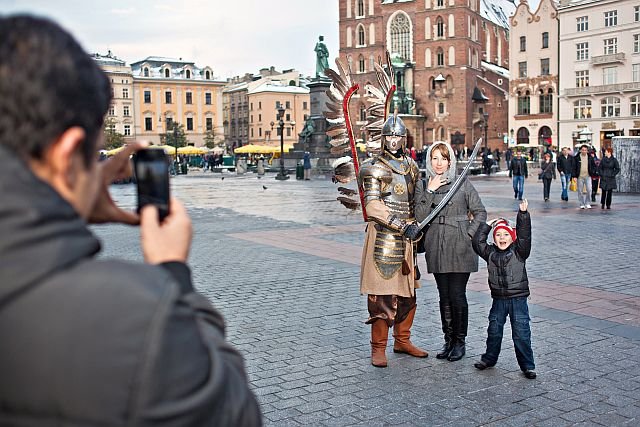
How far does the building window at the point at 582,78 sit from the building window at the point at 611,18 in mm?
4215

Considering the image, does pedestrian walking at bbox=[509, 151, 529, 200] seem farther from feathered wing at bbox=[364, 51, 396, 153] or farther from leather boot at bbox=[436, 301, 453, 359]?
leather boot at bbox=[436, 301, 453, 359]

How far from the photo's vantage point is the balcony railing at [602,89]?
188 ft

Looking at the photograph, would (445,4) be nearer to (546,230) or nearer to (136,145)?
(546,230)

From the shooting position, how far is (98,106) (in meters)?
1.36

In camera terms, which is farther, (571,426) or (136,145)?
(571,426)

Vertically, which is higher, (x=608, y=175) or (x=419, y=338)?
(x=608, y=175)

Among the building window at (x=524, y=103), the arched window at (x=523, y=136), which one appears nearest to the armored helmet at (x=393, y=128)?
the building window at (x=524, y=103)

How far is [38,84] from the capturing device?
1.24 meters

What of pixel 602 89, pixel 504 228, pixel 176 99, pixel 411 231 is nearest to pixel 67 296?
pixel 411 231

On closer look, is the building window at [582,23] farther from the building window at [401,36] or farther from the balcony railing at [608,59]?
the building window at [401,36]

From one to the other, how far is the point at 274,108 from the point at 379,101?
100.0 m

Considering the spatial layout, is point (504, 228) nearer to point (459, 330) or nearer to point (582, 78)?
point (459, 330)

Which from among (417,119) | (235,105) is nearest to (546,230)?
(417,119)

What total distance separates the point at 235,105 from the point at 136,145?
115 metres
